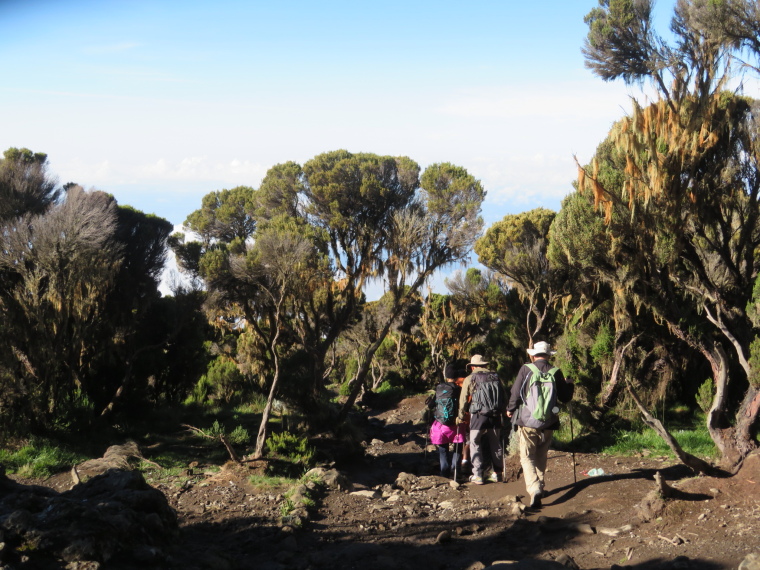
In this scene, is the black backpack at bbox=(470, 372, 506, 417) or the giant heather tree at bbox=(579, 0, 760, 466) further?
the black backpack at bbox=(470, 372, 506, 417)

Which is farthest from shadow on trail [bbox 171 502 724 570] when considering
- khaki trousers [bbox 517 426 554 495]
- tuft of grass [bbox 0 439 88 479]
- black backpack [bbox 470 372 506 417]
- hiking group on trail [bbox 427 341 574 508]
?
tuft of grass [bbox 0 439 88 479]

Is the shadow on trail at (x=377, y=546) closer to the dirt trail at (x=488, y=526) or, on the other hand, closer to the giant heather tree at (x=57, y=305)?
the dirt trail at (x=488, y=526)

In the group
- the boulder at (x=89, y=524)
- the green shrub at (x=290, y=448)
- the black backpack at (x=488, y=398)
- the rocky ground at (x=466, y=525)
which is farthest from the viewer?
the green shrub at (x=290, y=448)

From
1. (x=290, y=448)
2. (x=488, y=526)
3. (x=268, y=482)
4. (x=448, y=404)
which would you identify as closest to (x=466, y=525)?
(x=488, y=526)

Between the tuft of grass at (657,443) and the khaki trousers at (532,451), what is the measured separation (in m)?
2.67

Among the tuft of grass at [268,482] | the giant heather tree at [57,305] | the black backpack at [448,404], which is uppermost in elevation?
the giant heather tree at [57,305]

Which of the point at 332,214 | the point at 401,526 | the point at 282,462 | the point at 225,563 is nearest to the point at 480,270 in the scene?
the point at 332,214

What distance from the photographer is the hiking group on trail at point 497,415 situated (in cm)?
714

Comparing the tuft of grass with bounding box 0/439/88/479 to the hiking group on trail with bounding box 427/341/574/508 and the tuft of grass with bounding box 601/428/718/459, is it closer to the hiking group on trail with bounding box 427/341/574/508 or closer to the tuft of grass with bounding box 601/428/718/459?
the hiking group on trail with bounding box 427/341/574/508

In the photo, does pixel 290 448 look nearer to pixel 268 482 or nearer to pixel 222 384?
pixel 268 482

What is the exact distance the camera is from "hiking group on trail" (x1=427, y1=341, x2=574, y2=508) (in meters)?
7.14

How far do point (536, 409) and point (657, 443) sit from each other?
376 cm

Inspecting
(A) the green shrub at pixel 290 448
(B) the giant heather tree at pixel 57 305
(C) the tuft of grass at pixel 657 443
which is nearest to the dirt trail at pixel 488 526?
(C) the tuft of grass at pixel 657 443

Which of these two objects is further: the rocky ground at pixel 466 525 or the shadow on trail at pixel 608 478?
the shadow on trail at pixel 608 478
